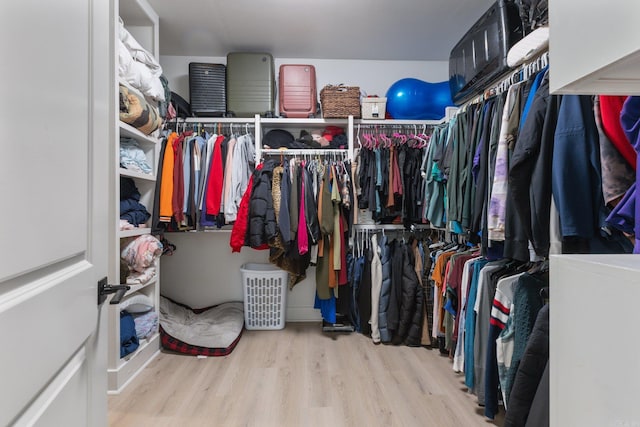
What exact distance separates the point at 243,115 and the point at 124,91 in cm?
109

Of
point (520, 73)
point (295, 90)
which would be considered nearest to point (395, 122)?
point (295, 90)

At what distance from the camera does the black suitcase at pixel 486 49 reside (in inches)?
70.9

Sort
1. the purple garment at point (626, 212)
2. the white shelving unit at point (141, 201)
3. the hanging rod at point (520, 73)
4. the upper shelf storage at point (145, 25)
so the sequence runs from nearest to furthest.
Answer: the purple garment at point (626, 212) → the hanging rod at point (520, 73) → the white shelving unit at point (141, 201) → the upper shelf storage at point (145, 25)

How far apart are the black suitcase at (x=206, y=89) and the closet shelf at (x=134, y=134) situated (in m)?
0.64

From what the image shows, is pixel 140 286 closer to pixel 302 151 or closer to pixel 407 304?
pixel 302 151

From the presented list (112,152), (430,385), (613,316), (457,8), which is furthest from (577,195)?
(112,152)

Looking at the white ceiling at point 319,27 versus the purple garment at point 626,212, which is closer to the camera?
the purple garment at point 626,212

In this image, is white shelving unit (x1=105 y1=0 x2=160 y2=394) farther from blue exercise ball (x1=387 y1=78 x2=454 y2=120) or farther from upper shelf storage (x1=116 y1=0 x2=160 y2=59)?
blue exercise ball (x1=387 y1=78 x2=454 y2=120)

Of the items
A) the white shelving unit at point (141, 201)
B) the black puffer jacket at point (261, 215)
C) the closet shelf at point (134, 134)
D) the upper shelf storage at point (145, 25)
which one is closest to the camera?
the white shelving unit at point (141, 201)

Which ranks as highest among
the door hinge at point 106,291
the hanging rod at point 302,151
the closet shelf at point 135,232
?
the hanging rod at point 302,151

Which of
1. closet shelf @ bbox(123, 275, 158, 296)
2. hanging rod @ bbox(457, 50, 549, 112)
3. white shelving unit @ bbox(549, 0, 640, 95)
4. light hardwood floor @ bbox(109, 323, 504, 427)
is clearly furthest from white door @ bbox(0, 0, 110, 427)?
hanging rod @ bbox(457, 50, 549, 112)

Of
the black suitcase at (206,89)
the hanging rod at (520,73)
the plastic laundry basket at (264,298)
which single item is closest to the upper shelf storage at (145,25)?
the black suitcase at (206,89)

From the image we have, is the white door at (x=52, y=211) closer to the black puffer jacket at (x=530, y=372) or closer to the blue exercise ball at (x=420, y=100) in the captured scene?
the black puffer jacket at (x=530, y=372)

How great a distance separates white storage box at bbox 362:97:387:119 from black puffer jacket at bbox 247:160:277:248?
1097 millimetres
